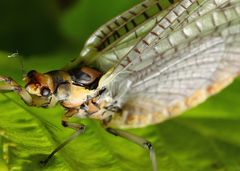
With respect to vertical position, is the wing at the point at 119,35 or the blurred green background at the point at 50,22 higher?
the blurred green background at the point at 50,22

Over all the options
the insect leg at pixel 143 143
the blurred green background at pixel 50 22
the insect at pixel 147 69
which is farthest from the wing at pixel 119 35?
the blurred green background at pixel 50 22

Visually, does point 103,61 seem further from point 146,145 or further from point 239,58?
point 239,58

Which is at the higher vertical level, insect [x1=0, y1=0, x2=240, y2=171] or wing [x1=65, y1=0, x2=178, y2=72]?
wing [x1=65, y1=0, x2=178, y2=72]

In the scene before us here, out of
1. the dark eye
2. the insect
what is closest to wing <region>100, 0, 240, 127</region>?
the insect

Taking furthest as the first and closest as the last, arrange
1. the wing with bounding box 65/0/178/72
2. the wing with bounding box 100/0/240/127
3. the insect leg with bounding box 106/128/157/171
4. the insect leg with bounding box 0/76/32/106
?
1. the wing with bounding box 65/0/178/72
2. the insect leg with bounding box 106/128/157/171
3. the insect leg with bounding box 0/76/32/106
4. the wing with bounding box 100/0/240/127

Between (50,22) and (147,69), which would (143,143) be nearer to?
(147,69)

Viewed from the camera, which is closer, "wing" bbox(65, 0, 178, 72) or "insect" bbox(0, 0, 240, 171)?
"insect" bbox(0, 0, 240, 171)

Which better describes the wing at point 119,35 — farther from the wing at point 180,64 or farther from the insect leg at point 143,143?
the insect leg at point 143,143

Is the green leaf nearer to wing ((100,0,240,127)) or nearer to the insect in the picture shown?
the insect
